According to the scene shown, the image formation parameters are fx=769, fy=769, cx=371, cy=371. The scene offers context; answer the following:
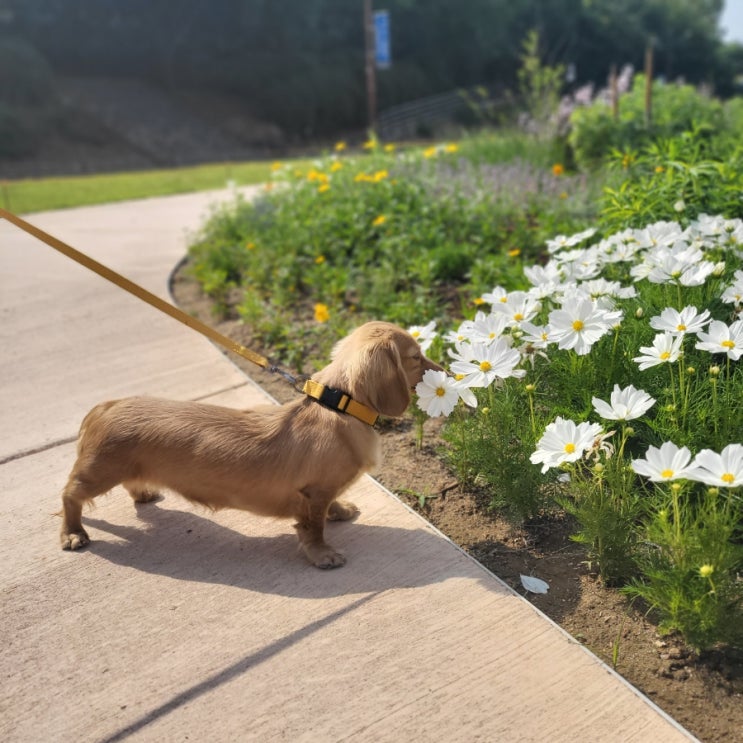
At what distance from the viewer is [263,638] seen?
8.49 feet

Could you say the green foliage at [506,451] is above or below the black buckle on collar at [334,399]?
below

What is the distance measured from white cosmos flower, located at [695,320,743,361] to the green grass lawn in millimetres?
9329

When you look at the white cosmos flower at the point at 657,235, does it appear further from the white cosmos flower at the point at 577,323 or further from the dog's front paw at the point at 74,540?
the dog's front paw at the point at 74,540

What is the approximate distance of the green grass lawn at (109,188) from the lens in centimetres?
1131

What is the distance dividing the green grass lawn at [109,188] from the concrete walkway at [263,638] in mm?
8465

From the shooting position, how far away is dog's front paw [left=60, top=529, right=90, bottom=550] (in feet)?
10.1

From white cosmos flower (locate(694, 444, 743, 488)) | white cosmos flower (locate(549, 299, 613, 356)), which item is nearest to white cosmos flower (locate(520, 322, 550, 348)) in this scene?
white cosmos flower (locate(549, 299, 613, 356))

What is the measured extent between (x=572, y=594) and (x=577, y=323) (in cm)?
105

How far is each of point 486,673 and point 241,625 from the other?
85cm

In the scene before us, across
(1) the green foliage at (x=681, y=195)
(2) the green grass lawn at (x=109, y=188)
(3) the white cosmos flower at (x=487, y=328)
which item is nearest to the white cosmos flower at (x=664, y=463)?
(3) the white cosmos flower at (x=487, y=328)

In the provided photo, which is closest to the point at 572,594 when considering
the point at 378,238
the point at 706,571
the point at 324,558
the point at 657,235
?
the point at 706,571

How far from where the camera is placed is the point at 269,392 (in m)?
4.56

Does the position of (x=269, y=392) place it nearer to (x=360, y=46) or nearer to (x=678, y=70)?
(x=360, y=46)

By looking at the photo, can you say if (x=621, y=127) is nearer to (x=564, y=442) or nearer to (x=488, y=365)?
(x=488, y=365)
